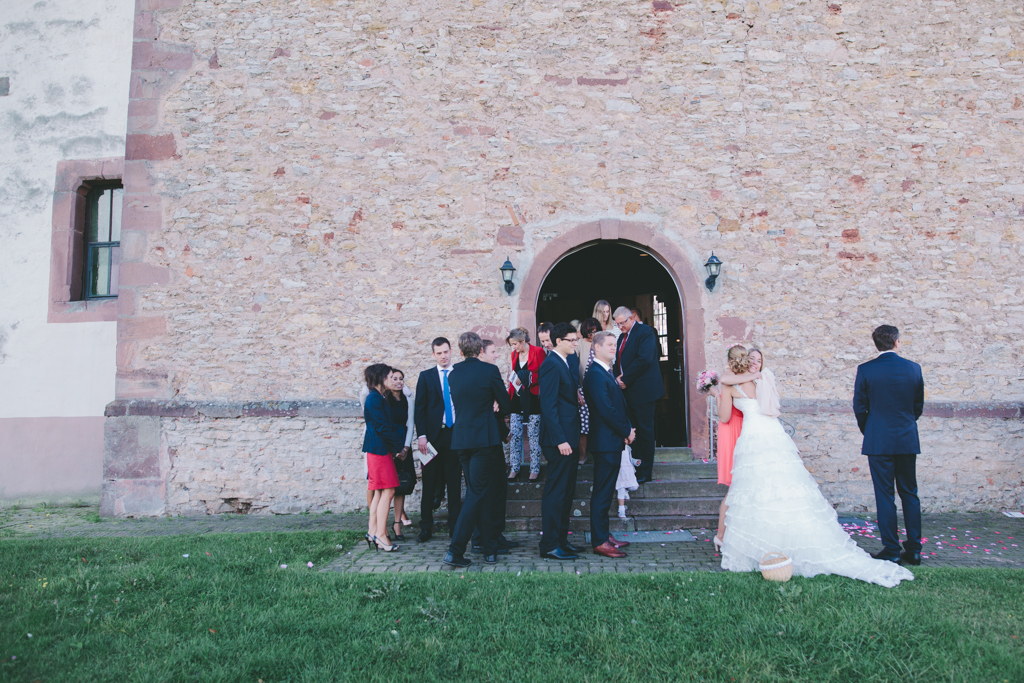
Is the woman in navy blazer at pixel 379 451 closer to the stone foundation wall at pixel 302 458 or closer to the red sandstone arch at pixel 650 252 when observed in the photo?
the stone foundation wall at pixel 302 458

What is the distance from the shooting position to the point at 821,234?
730 centimetres

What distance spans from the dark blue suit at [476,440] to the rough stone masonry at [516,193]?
243 cm

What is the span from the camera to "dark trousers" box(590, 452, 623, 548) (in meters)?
4.99

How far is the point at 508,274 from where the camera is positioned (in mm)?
7234

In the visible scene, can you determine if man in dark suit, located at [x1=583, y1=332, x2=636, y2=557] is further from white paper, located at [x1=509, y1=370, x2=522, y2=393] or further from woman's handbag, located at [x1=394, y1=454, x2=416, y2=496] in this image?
woman's handbag, located at [x1=394, y1=454, x2=416, y2=496]

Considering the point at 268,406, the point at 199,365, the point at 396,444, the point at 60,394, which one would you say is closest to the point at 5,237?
the point at 60,394

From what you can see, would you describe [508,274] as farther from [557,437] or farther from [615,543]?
[615,543]

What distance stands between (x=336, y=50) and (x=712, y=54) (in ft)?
15.7

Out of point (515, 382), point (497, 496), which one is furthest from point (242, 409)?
point (497, 496)

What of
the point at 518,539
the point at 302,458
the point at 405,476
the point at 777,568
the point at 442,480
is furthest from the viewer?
the point at 302,458

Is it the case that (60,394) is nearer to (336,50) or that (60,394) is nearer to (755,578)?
(336,50)

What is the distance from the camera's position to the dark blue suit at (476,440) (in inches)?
190

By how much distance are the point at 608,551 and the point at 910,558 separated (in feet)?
7.87

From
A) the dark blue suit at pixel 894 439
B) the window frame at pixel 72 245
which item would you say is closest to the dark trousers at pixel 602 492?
the dark blue suit at pixel 894 439
